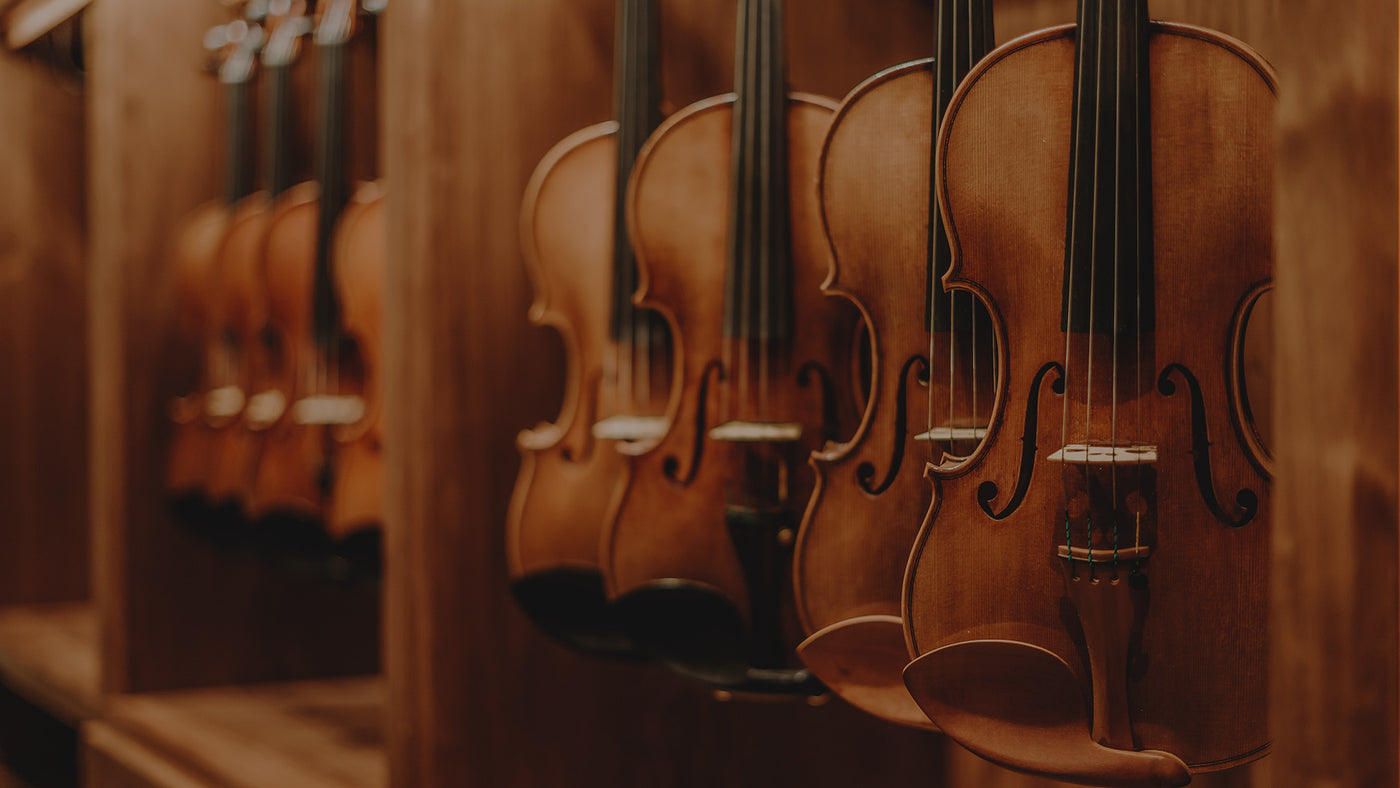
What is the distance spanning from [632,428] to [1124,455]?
1.94 ft

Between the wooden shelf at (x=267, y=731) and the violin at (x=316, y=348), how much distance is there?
1.05 ft

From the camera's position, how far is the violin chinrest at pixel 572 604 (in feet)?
4.68

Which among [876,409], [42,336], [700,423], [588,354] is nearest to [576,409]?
[588,354]

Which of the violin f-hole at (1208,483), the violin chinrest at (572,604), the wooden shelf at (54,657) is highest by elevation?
the violin f-hole at (1208,483)

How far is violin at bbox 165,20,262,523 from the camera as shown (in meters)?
2.28

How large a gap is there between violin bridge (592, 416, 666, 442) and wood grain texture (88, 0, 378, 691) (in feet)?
4.39

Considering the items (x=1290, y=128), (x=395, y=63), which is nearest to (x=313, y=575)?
(x=395, y=63)

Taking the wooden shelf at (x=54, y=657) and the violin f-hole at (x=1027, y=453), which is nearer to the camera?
the violin f-hole at (x=1027, y=453)

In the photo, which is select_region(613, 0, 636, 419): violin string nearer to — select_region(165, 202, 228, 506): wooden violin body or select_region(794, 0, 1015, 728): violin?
select_region(794, 0, 1015, 728): violin

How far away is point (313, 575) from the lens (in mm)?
2066

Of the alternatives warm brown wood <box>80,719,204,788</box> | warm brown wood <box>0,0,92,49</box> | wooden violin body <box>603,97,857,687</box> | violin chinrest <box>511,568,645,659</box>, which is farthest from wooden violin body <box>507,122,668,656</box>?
warm brown wood <box>0,0,92,49</box>

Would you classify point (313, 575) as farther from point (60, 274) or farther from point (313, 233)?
point (60, 274)

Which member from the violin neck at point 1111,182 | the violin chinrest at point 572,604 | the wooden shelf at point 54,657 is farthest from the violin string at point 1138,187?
the wooden shelf at point 54,657

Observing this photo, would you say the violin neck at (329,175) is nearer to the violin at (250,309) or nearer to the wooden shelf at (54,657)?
the violin at (250,309)
